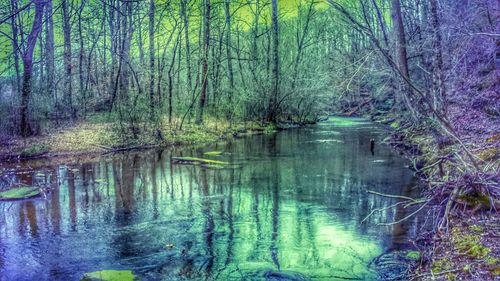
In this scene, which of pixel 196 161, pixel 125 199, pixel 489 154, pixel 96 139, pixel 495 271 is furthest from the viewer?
pixel 96 139

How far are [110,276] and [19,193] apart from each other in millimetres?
6568

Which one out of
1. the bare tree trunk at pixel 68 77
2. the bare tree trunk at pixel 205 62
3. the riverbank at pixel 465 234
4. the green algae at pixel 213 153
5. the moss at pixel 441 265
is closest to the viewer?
the riverbank at pixel 465 234

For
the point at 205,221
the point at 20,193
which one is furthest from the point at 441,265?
the point at 20,193

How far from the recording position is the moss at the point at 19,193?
36.4 ft

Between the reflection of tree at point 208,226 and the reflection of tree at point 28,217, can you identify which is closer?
the reflection of tree at point 208,226

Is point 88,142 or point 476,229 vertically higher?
point 88,142

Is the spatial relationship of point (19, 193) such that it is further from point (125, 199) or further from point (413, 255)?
point (413, 255)

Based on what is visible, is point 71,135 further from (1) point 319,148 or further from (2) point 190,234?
(2) point 190,234

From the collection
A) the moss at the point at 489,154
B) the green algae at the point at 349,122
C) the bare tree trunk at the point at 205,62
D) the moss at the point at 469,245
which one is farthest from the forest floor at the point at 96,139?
the moss at the point at 469,245

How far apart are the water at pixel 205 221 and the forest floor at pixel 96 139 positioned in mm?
1669

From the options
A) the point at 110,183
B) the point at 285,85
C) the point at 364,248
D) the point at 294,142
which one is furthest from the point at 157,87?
the point at 364,248

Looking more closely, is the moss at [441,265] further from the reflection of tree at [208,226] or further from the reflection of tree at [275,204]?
the reflection of tree at [208,226]

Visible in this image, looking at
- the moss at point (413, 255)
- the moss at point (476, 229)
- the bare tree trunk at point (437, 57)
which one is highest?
the bare tree trunk at point (437, 57)

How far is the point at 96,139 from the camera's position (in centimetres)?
1995
